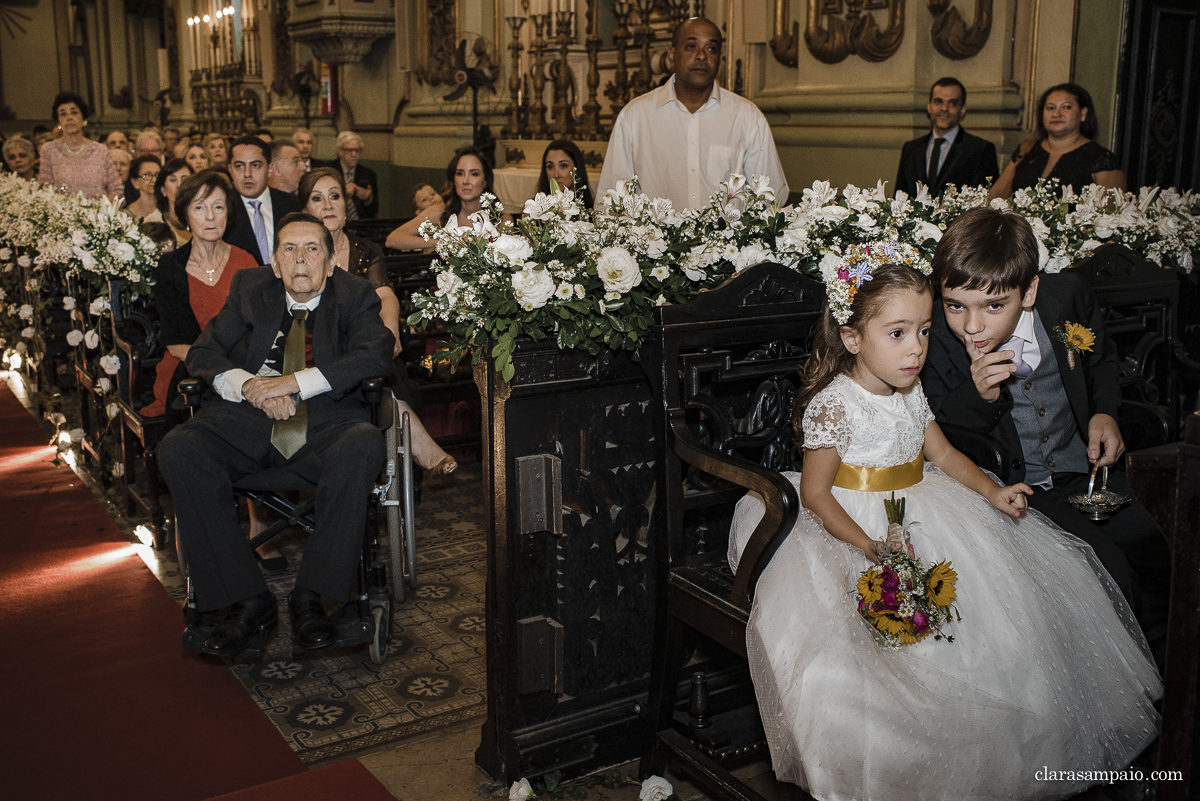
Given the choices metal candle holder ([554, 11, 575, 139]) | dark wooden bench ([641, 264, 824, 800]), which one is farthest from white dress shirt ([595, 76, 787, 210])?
metal candle holder ([554, 11, 575, 139])

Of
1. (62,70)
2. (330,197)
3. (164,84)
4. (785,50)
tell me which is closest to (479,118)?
(785,50)

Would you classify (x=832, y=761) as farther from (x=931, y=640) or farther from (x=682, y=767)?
(x=682, y=767)

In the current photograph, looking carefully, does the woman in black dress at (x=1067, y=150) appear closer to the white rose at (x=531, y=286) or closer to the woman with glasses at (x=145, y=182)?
the white rose at (x=531, y=286)

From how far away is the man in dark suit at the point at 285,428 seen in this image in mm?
3406

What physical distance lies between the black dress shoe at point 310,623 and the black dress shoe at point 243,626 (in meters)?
0.08

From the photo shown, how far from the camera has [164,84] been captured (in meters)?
22.0

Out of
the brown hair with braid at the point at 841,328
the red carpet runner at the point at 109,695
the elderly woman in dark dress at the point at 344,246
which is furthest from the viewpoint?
the elderly woman in dark dress at the point at 344,246

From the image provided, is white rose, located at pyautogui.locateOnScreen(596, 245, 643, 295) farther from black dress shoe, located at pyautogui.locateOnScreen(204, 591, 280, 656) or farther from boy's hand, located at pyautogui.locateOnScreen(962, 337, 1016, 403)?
black dress shoe, located at pyautogui.locateOnScreen(204, 591, 280, 656)

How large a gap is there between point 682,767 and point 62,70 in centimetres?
2533

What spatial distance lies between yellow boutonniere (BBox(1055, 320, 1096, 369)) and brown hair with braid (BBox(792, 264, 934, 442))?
632 mm

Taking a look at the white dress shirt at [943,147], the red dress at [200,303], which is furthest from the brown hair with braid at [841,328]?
the white dress shirt at [943,147]

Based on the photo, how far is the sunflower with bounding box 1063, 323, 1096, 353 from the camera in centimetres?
293

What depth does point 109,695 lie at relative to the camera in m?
3.35

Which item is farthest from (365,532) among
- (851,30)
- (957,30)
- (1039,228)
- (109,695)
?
(851,30)
